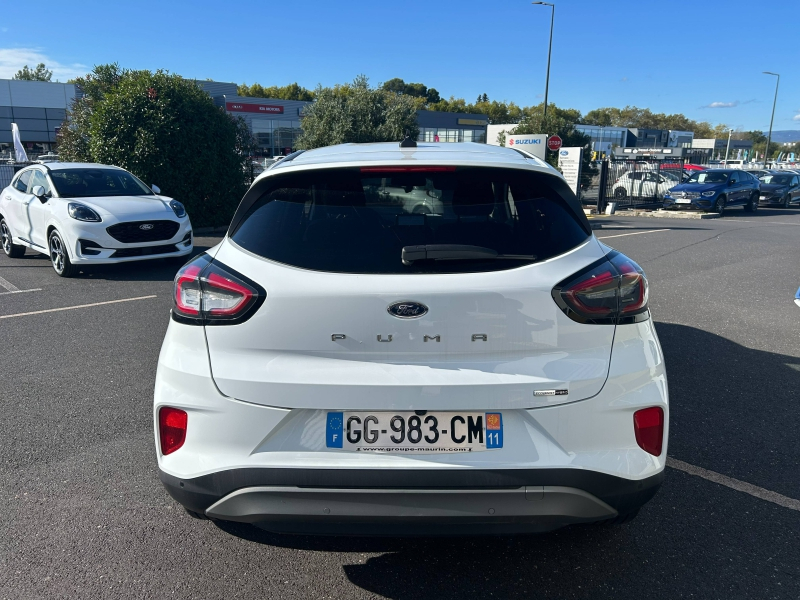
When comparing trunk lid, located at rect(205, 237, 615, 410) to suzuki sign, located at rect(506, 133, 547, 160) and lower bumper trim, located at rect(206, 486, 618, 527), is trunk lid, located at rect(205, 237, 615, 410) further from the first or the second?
suzuki sign, located at rect(506, 133, 547, 160)

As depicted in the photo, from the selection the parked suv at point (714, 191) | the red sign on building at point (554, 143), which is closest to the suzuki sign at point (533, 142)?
the red sign on building at point (554, 143)

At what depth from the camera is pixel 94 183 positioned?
10.3 metres

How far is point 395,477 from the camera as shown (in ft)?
7.25

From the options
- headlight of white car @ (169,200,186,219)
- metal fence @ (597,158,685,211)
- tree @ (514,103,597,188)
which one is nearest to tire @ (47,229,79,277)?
headlight of white car @ (169,200,186,219)

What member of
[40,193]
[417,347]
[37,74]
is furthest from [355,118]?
[37,74]

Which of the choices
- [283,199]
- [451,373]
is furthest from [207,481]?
[283,199]

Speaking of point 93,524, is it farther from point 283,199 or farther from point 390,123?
point 390,123

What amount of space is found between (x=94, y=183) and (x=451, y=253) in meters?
9.68

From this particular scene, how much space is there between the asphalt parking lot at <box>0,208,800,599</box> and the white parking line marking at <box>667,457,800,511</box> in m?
0.01

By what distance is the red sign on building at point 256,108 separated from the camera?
5678cm

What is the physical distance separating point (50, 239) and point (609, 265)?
9.43m

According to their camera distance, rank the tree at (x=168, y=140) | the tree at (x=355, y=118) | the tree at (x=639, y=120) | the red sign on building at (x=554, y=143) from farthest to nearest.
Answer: the tree at (x=639, y=120)
the red sign on building at (x=554, y=143)
the tree at (x=355, y=118)
the tree at (x=168, y=140)

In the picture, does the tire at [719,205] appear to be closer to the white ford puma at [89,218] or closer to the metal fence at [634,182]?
the metal fence at [634,182]

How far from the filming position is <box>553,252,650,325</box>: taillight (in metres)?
2.30
